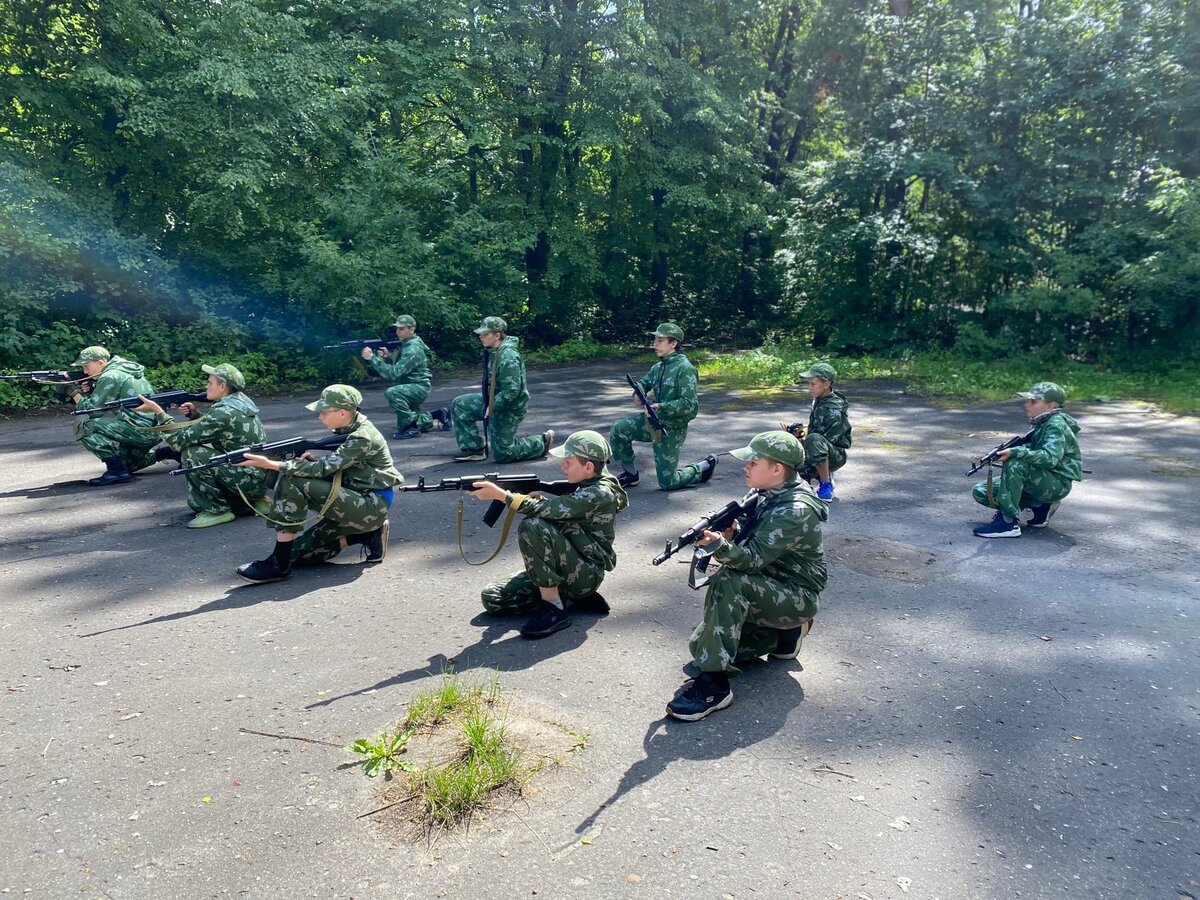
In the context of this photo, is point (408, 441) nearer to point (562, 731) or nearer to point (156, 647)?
point (156, 647)

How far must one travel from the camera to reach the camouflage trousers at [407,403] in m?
12.6

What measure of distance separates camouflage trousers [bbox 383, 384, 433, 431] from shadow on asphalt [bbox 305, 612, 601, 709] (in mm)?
7190

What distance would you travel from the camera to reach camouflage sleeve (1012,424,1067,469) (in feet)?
25.3

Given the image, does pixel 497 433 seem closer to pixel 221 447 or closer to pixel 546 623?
pixel 221 447

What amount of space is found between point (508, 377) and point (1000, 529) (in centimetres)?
563

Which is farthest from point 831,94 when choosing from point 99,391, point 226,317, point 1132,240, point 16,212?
point 99,391

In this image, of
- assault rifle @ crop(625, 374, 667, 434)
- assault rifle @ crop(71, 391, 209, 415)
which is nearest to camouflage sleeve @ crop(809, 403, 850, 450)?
assault rifle @ crop(625, 374, 667, 434)

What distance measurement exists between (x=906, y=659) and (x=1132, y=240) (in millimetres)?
17849

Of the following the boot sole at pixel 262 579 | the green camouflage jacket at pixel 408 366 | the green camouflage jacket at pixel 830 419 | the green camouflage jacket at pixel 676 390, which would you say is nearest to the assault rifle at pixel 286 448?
the boot sole at pixel 262 579

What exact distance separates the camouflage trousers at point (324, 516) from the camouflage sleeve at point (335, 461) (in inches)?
2.2

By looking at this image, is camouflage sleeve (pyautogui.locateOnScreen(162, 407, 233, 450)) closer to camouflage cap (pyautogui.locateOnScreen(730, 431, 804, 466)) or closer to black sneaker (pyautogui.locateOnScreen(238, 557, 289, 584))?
black sneaker (pyautogui.locateOnScreen(238, 557, 289, 584))

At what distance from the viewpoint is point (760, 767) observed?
4203mm

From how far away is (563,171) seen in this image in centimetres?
2389

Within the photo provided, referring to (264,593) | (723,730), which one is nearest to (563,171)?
(264,593)
